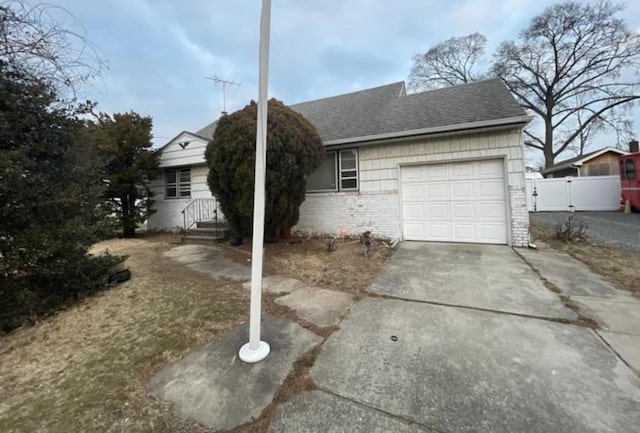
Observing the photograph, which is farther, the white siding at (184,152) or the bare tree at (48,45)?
the white siding at (184,152)

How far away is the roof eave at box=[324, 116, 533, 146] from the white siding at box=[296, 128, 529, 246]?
10.9 inches

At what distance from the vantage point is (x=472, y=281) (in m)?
4.21

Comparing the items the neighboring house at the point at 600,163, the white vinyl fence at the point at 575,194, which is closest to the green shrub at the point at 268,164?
the white vinyl fence at the point at 575,194

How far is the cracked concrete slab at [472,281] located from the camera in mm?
3414

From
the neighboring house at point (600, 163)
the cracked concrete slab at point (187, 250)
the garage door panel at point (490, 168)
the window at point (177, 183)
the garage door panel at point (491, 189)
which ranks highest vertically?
the neighboring house at point (600, 163)

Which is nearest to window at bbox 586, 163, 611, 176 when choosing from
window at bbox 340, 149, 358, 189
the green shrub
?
window at bbox 340, 149, 358, 189

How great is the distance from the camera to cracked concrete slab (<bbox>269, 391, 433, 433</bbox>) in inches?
66.4

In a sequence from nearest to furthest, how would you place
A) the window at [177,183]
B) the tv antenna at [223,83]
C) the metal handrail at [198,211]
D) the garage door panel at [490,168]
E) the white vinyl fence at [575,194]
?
the garage door panel at [490,168], the metal handrail at [198,211], the tv antenna at [223,83], the window at [177,183], the white vinyl fence at [575,194]

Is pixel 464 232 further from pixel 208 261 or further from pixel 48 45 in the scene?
pixel 48 45

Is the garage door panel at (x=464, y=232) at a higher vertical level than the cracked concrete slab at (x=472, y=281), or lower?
higher

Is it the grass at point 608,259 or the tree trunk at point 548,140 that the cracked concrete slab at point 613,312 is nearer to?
the grass at point 608,259

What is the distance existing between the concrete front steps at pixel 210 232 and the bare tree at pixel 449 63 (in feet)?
68.2

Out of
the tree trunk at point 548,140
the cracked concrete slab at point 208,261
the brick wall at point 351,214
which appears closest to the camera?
the cracked concrete slab at point 208,261

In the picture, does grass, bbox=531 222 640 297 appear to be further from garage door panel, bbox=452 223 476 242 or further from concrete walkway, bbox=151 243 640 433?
garage door panel, bbox=452 223 476 242
